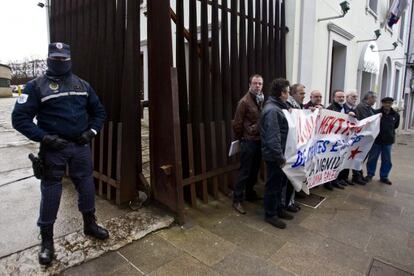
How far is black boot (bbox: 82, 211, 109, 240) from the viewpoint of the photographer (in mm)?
3053

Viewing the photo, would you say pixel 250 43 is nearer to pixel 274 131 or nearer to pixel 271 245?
pixel 274 131

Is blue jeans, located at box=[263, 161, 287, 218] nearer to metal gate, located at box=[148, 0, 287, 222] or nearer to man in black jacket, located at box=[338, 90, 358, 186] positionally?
metal gate, located at box=[148, 0, 287, 222]

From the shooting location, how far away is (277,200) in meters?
3.70

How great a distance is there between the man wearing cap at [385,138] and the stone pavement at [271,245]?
140 centimetres

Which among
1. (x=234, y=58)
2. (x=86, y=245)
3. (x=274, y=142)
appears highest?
(x=234, y=58)

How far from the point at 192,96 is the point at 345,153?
2.84 metres

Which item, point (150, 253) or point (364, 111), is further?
point (364, 111)

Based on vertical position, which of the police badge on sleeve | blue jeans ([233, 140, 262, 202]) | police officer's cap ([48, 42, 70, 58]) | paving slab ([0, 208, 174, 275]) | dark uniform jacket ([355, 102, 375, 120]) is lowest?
paving slab ([0, 208, 174, 275])

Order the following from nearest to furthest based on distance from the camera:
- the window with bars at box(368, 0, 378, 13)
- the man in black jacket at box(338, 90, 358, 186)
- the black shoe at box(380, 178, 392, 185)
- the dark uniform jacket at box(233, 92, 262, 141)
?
the dark uniform jacket at box(233, 92, 262, 141), the man in black jacket at box(338, 90, 358, 186), the black shoe at box(380, 178, 392, 185), the window with bars at box(368, 0, 378, 13)

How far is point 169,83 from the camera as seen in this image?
3.40m

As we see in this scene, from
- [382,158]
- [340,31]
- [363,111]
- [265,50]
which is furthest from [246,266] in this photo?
[340,31]

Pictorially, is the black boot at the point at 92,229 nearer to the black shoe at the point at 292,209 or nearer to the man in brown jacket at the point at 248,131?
the man in brown jacket at the point at 248,131

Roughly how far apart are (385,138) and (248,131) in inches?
122

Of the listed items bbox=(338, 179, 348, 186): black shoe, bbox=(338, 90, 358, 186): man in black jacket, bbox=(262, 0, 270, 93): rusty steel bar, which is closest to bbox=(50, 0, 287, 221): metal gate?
bbox=(262, 0, 270, 93): rusty steel bar
